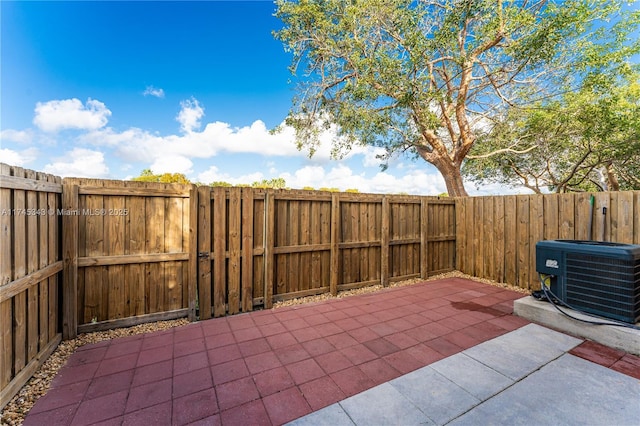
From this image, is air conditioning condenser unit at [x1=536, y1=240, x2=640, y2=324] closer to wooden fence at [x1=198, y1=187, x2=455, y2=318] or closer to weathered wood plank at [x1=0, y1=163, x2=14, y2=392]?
wooden fence at [x1=198, y1=187, x2=455, y2=318]

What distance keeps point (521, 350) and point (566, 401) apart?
0.74 metres

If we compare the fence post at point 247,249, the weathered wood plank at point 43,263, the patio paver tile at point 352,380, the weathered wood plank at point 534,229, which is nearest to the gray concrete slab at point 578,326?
the weathered wood plank at point 534,229

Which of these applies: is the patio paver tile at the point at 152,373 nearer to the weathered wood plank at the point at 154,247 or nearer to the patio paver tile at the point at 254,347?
the patio paver tile at the point at 254,347

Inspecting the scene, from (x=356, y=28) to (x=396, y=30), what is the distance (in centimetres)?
99

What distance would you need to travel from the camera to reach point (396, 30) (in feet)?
21.2

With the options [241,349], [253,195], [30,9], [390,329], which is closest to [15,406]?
[241,349]

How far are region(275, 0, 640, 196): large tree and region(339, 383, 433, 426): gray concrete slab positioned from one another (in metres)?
5.88

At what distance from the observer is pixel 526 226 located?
4645 mm

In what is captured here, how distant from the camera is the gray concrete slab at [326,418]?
1.59m

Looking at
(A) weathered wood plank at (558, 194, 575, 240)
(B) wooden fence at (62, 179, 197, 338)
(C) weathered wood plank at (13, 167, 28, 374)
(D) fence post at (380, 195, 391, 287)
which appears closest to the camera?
(C) weathered wood plank at (13, 167, 28, 374)

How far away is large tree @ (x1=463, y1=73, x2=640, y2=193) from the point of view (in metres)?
6.71

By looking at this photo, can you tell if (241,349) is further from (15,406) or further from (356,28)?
(356,28)

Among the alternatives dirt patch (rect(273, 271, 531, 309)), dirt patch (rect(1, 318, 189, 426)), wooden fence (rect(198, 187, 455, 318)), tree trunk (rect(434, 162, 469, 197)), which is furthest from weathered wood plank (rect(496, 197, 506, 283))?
dirt patch (rect(1, 318, 189, 426))

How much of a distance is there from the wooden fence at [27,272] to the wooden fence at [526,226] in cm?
643
